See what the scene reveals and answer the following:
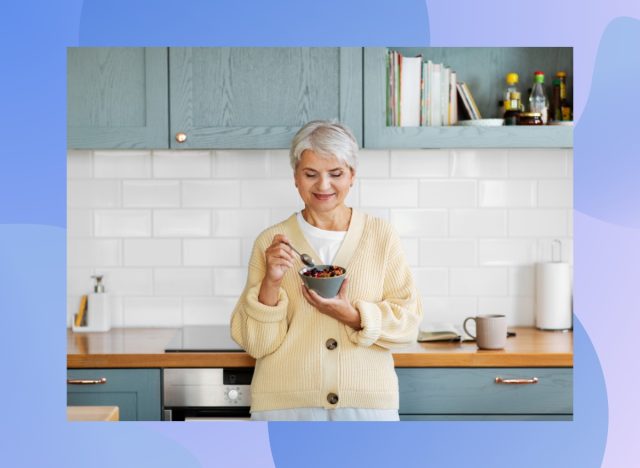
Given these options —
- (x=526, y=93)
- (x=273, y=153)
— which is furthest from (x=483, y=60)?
(x=273, y=153)

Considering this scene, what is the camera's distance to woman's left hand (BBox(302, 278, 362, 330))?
1.58 m

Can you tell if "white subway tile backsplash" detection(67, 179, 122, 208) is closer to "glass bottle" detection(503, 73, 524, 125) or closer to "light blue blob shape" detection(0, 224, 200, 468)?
"glass bottle" detection(503, 73, 524, 125)

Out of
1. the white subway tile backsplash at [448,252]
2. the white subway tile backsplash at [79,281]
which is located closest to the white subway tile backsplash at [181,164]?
the white subway tile backsplash at [79,281]

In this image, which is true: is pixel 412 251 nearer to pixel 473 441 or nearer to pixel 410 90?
pixel 410 90

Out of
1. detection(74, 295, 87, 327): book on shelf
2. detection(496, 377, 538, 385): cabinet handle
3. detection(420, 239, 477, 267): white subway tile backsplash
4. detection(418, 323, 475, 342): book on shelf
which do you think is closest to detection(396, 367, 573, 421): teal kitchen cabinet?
detection(496, 377, 538, 385): cabinet handle

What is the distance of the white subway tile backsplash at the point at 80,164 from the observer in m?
2.41

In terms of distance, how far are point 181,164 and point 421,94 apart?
73 centimetres

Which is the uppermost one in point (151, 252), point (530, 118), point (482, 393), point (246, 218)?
point (530, 118)

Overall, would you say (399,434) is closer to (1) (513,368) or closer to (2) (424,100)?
(1) (513,368)

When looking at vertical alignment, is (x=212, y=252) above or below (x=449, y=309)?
above

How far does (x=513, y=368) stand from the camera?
2002 mm

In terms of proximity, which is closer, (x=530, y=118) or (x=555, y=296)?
(x=530, y=118)

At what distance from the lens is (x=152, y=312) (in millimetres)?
2436

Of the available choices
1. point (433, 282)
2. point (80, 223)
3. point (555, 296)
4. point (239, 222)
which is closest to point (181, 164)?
point (239, 222)
